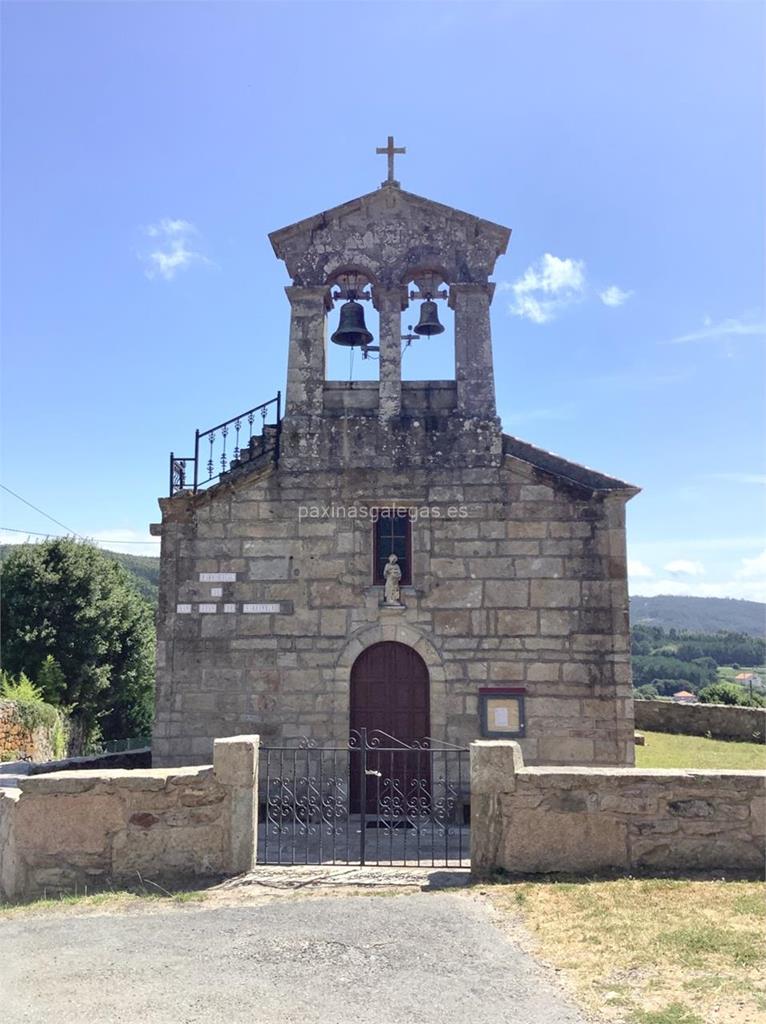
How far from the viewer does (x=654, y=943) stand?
17.6 feet

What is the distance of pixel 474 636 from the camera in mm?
10680

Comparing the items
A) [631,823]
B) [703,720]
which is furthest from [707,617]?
[631,823]

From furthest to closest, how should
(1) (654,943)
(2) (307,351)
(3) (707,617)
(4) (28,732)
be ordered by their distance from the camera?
(3) (707,617) → (4) (28,732) → (2) (307,351) → (1) (654,943)

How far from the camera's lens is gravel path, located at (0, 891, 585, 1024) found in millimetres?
4441

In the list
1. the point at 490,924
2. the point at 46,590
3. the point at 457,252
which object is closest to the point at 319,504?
the point at 457,252

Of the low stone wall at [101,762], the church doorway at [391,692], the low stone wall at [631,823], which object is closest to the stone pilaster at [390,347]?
the church doorway at [391,692]

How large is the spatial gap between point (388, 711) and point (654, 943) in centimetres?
561

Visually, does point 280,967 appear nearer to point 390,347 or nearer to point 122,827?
point 122,827

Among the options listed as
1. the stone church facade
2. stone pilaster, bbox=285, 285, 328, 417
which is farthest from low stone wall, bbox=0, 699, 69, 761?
stone pilaster, bbox=285, 285, 328, 417

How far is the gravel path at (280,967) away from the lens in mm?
4441

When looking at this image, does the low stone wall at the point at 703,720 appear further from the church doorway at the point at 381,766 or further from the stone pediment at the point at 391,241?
the stone pediment at the point at 391,241

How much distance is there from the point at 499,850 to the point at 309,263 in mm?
8417

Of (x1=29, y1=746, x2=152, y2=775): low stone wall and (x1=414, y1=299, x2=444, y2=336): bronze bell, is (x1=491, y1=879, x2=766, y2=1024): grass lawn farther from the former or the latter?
(x1=414, y1=299, x2=444, y2=336): bronze bell

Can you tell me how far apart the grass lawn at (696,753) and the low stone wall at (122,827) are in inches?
374
